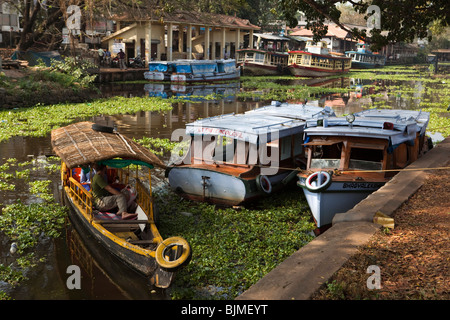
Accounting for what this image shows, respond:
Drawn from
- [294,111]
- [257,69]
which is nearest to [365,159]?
[294,111]

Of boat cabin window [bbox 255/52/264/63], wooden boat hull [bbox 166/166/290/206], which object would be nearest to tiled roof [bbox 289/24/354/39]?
boat cabin window [bbox 255/52/264/63]

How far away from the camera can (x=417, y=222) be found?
27.1 ft

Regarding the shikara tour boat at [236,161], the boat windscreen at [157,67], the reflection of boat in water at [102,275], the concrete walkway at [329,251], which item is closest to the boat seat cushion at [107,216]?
the reflection of boat in water at [102,275]

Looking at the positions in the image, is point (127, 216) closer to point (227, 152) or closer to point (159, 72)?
point (227, 152)

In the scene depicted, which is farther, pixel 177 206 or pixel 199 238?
pixel 177 206

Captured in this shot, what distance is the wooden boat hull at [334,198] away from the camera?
9.86 metres

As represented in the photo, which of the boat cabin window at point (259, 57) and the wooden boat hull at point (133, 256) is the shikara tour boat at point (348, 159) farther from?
the boat cabin window at point (259, 57)

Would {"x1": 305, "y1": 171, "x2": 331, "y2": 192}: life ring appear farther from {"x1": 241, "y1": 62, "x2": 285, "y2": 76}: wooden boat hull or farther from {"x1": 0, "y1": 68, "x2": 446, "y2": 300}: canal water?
{"x1": 241, "y1": 62, "x2": 285, "y2": 76}: wooden boat hull

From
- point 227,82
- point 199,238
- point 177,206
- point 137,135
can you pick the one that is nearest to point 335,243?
point 199,238

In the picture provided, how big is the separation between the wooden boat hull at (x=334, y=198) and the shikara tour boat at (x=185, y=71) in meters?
32.0

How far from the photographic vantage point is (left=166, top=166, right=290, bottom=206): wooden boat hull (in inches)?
433

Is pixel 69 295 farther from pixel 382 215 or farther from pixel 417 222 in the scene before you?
pixel 417 222

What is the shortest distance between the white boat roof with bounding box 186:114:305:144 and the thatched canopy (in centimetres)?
225
